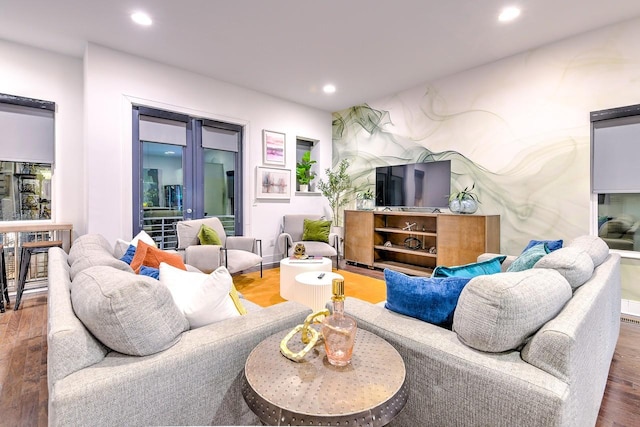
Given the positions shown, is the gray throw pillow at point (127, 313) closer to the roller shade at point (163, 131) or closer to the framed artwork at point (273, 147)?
the roller shade at point (163, 131)

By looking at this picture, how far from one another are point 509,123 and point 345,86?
2.38 metres

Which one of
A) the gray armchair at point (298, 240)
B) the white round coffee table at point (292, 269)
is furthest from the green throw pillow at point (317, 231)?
the white round coffee table at point (292, 269)

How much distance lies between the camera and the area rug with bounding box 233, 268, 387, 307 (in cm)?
350

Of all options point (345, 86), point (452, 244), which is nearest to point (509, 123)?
point (452, 244)

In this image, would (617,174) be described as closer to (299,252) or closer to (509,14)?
(509,14)

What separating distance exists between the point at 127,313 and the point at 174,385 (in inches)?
11.3

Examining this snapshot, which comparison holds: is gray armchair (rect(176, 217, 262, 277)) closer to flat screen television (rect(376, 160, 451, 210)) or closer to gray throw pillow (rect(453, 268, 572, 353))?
flat screen television (rect(376, 160, 451, 210))

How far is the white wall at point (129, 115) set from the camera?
3623mm

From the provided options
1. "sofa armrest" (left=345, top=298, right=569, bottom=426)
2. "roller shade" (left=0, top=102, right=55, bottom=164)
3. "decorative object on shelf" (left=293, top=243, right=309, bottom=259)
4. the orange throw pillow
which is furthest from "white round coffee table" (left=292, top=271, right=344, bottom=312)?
"roller shade" (left=0, top=102, right=55, bottom=164)

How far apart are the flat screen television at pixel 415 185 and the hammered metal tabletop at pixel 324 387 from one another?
3.75 m

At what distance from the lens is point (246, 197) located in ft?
16.4

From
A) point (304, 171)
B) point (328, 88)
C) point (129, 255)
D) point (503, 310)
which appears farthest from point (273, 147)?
point (503, 310)

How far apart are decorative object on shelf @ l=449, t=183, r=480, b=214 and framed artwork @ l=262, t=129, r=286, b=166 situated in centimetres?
285

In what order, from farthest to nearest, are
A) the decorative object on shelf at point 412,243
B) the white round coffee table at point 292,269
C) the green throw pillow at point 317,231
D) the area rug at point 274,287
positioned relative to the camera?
the green throw pillow at point 317,231 → the decorative object on shelf at point 412,243 → the area rug at point 274,287 → the white round coffee table at point 292,269
